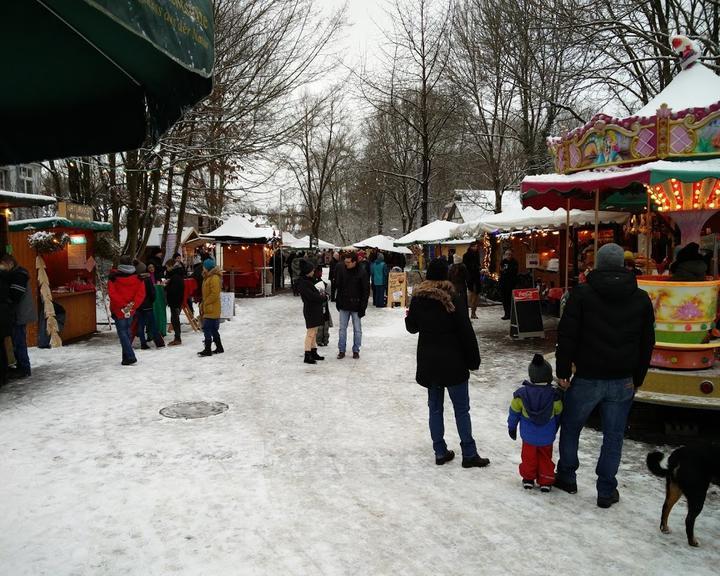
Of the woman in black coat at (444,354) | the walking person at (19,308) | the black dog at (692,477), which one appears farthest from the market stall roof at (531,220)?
the black dog at (692,477)

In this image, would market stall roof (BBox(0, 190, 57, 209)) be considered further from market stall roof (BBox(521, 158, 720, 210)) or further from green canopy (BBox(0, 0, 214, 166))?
market stall roof (BBox(521, 158, 720, 210))

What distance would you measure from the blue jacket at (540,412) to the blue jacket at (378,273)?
48.7ft

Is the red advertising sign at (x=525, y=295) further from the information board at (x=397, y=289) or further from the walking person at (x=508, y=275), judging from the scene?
the information board at (x=397, y=289)

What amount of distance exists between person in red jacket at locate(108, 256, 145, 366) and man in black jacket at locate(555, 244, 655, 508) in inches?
301

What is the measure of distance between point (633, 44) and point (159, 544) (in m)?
15.5

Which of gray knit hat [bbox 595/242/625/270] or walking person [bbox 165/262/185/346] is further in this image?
walking person [bbox 165/262/185/346]

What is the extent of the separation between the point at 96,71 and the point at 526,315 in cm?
1064

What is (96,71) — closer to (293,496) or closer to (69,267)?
(293,496)

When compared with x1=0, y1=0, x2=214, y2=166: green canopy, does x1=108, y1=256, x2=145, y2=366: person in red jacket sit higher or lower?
lower

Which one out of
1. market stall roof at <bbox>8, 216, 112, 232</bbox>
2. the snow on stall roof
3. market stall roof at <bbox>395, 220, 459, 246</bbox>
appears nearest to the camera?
the snow on stall roof

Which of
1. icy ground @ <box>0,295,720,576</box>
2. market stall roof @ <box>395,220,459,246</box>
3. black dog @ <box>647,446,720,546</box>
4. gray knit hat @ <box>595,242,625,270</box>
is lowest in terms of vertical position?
icy ground @ <box>0,295,720,576</box>

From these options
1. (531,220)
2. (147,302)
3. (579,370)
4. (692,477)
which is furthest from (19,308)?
(531,220)

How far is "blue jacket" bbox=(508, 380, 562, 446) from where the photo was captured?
178 inches

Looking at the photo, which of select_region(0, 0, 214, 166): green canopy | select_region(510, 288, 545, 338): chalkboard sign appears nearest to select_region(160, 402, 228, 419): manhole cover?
select_region(0, 0, 214, 166): green canopy
